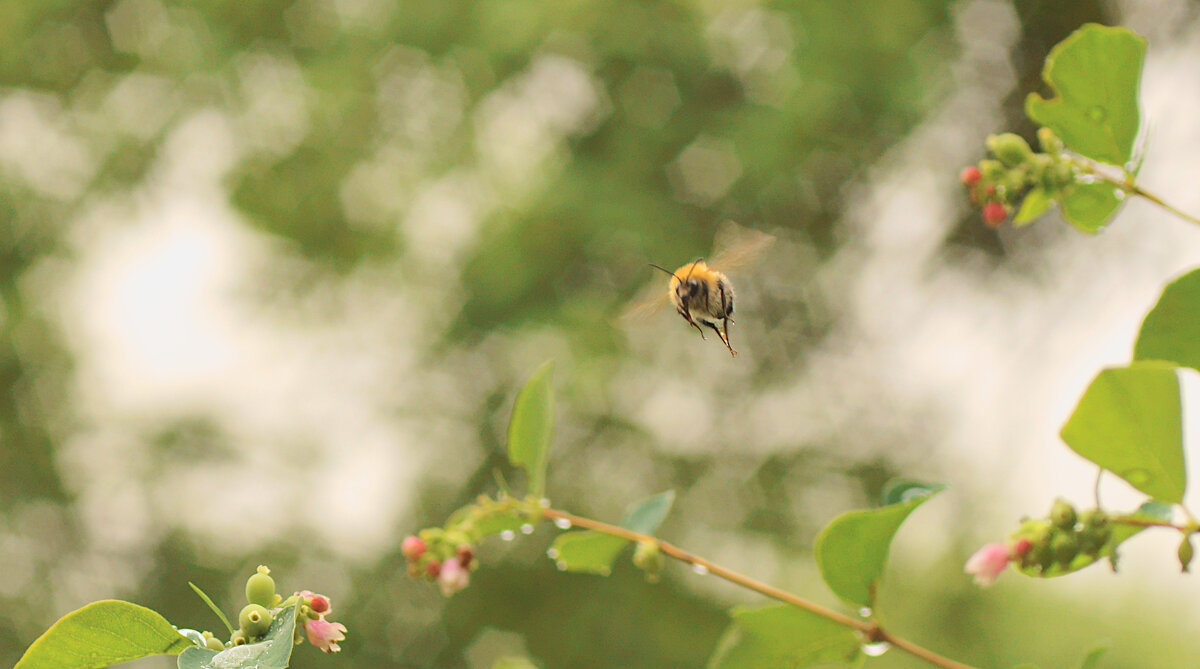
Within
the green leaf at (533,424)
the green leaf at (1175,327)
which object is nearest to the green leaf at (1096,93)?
the green leaf at (1175,327)

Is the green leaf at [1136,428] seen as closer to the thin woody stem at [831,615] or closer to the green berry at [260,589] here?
the thin woody stem at [831,615]

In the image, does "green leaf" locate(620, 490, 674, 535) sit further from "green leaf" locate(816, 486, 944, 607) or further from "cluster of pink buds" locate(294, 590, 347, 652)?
"cluster of pink buds" locate(294, 590, 347, 652)

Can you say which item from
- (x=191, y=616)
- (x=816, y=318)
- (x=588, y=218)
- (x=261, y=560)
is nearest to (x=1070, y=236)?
(x=816, y=318)

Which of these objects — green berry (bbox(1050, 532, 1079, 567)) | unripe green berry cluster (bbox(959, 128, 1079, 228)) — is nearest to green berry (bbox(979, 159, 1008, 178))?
unripe green berry cluster (bbox(959, 128, 1079, 228))

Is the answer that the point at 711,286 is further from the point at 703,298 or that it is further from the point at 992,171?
the point at 992,171

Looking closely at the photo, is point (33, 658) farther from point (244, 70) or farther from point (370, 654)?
point (244, 70)

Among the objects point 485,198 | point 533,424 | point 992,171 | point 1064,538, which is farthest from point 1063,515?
point 485,198
